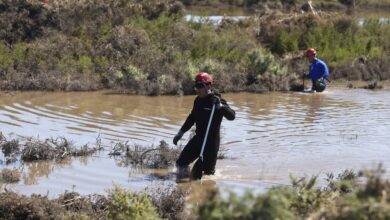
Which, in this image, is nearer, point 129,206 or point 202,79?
point 129,206

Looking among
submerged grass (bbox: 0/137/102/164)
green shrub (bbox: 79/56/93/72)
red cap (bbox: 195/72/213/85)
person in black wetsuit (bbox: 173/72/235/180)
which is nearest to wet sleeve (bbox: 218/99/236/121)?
Result: person in black wetsuit (bbox: 173/72/235/180)

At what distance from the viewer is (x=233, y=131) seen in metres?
15.9

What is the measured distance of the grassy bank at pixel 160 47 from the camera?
21891mm

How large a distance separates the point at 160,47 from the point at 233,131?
9028 mm

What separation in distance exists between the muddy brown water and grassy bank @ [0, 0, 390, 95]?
3.04ft

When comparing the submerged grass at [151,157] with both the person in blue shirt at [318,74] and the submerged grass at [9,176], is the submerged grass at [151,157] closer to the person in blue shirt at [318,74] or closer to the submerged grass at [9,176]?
the submerged grass at [9,176]

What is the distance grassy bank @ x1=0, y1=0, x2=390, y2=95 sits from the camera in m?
21.9

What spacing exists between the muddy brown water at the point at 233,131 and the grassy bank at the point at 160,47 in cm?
93

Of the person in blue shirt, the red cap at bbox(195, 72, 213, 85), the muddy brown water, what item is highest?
the red cap at bbox(195, 72, 213, 85)

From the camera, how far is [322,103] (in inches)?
800

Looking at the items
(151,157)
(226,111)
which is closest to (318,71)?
(151,157)

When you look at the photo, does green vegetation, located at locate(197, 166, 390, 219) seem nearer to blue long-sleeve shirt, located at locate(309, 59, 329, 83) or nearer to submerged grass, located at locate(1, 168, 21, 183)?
submerged grass, located at locate(1, 168, 21, 183)

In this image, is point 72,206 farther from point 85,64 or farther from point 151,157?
point 85,64

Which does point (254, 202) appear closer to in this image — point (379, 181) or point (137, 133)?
point (379, 181)
